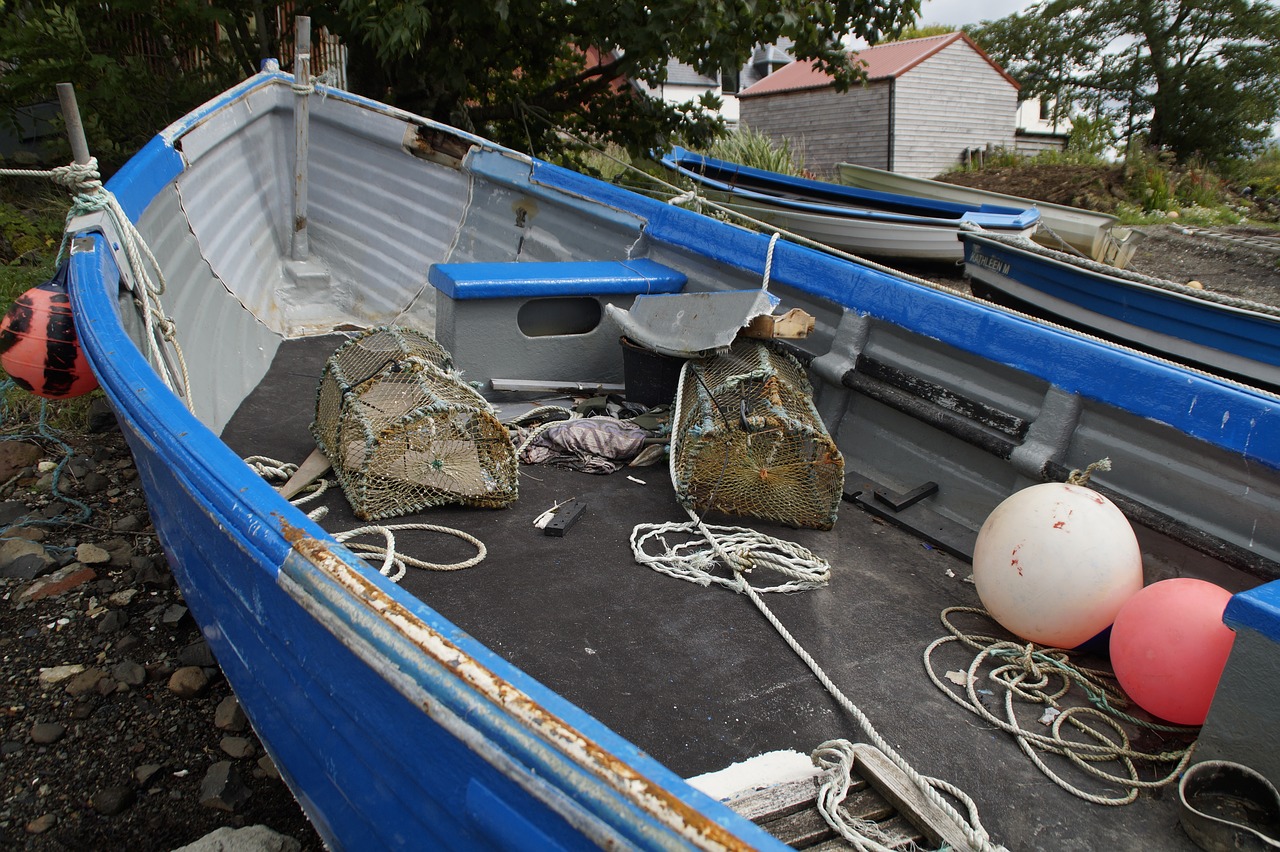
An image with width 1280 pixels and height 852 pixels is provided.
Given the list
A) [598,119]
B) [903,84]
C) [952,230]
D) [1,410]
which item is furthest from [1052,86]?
[1,410]

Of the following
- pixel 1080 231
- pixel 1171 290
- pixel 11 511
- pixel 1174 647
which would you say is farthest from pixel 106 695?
pixel 1080 231

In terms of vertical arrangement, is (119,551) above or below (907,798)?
below

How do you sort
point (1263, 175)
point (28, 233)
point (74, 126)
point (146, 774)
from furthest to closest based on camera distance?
point (1263, 175) < point (28, 233) < point (74, 126) < point (146, 774)

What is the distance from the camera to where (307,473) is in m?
3.01

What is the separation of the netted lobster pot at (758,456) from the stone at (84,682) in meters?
1.97

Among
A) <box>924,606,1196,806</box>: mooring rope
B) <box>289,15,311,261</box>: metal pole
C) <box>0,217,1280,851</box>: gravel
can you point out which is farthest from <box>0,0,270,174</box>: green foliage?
<box>924,606,1196,806</box>: mooring rope

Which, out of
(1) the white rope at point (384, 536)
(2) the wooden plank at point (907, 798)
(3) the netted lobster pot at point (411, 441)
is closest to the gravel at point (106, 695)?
(1) the white rope at point (384, 536)

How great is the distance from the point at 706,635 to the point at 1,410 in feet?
14.6

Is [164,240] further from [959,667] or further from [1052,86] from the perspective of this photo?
[1052,86]

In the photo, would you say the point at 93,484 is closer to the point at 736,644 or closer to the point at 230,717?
the point at 230,717

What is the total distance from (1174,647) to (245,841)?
85.9 inches

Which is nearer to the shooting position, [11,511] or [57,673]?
[57,673]

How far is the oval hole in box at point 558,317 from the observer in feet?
12.6

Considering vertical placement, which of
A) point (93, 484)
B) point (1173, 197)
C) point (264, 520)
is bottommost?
point (93, 484)
